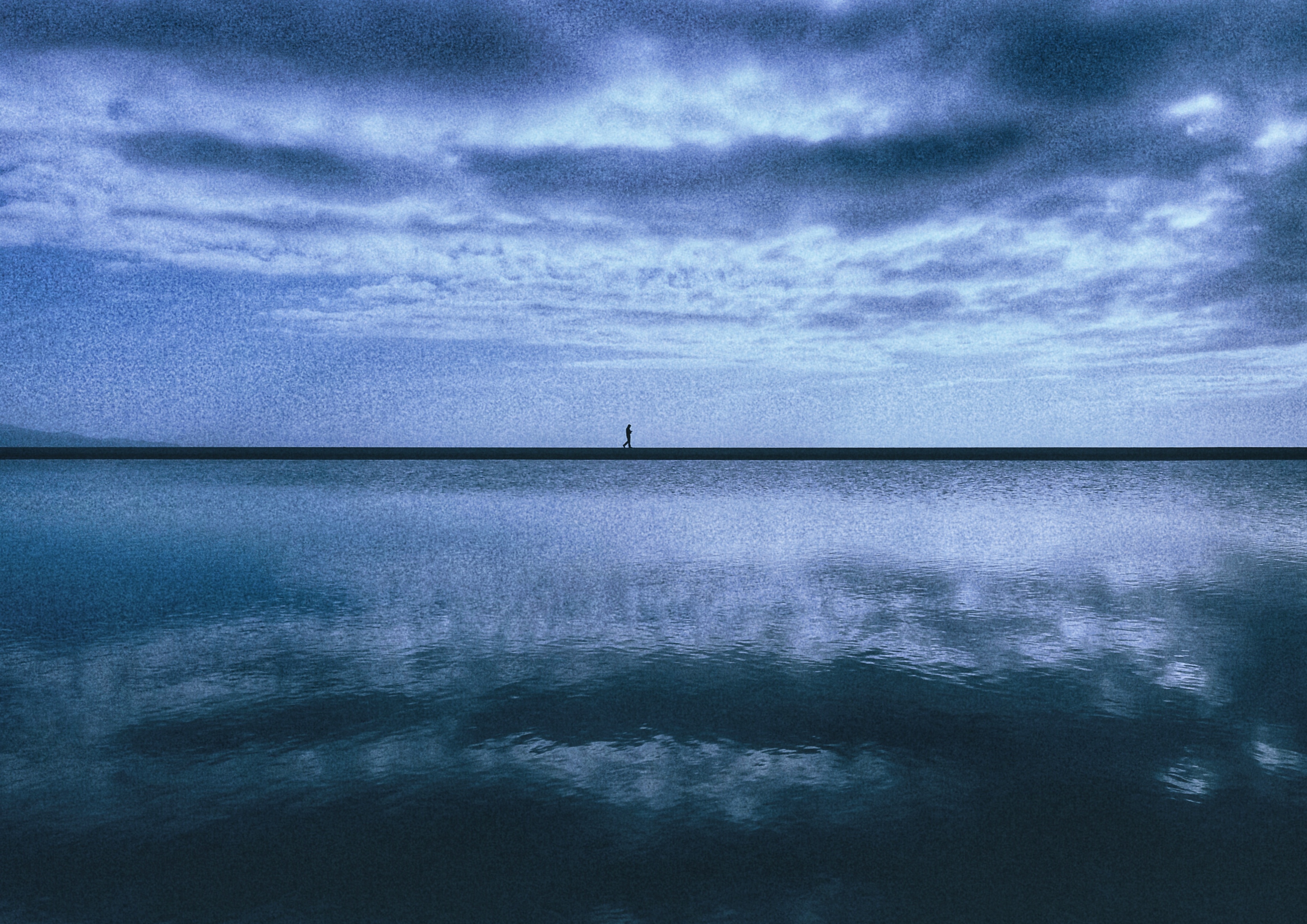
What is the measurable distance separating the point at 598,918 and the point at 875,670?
26.9 ft

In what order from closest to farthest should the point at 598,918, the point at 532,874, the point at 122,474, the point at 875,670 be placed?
the point at 598,918
the point at 532,874
the point at 875,670
the point at 122,474

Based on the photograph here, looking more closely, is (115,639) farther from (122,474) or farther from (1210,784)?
(122,474)

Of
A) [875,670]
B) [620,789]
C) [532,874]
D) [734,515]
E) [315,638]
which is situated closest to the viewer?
[532,874]

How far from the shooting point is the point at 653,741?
10.3 metres

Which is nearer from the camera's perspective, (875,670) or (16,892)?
(16,892)

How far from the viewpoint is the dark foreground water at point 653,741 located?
23.1 feet

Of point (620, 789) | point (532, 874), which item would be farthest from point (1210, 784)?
point (532, 874)

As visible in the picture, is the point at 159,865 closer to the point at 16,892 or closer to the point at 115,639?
the point at 16,892

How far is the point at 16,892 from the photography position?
6.85 metres

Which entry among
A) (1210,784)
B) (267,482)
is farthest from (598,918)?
(267,482)

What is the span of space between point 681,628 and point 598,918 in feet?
34.1

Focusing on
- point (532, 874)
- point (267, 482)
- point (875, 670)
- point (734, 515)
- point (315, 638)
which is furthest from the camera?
point (267, 482)

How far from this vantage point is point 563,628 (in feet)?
55.3

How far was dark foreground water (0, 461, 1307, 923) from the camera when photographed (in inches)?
277
